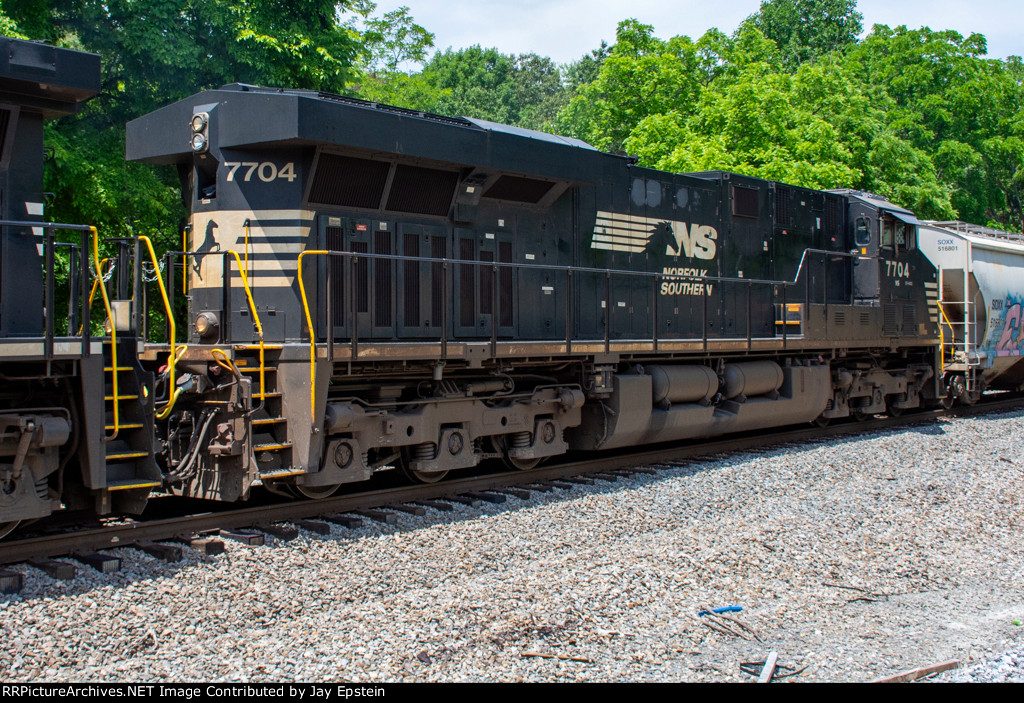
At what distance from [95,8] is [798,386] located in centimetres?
1212

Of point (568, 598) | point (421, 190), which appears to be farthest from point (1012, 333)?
point (568, 598)

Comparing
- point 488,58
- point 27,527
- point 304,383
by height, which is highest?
point 488,58

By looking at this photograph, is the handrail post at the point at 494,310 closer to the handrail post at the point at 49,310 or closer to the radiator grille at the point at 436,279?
the radiator grille at the point at 436,279

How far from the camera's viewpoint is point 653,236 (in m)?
10.7

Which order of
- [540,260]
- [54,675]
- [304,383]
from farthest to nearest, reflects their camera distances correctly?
[540,260], [304,383], [54,675]

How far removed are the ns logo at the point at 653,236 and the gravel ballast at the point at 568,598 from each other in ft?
11.2

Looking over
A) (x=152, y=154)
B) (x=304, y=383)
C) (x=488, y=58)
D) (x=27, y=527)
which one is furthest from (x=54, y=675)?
(x=488, y=58)

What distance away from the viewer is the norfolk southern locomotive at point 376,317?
19.8 feet

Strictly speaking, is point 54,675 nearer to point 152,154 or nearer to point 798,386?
point 152,154

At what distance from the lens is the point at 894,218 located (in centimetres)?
1356

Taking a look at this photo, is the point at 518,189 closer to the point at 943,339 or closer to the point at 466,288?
the point at 466,288

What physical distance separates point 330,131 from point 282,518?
3184 millimetres

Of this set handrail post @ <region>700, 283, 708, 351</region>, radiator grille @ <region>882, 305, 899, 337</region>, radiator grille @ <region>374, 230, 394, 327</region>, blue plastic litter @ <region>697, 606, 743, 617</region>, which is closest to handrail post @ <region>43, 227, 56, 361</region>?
radiator grille @ <region>374, 230, 394, 327</region>

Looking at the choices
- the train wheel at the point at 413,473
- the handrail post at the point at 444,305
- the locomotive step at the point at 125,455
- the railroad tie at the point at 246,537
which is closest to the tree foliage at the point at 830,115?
the handrail post at the point at 444,305
